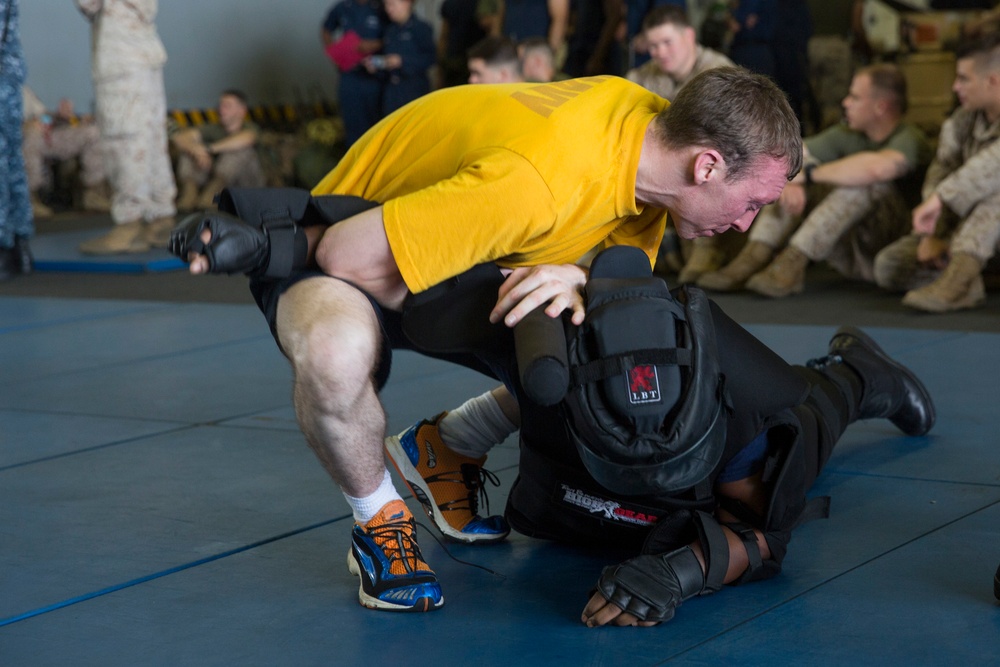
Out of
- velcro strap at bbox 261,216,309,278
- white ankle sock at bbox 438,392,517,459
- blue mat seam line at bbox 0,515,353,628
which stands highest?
A: velcro strap at bbox 261,216,309,278

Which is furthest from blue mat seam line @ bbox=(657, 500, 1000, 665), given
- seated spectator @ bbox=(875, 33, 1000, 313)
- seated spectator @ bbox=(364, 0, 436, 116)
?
seated spectator @ bbox=(364, 0, 436, 116)

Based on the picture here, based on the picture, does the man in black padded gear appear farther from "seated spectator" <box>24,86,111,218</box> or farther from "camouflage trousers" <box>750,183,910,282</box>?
"seated spectator" <box>24,86,111,218</box>

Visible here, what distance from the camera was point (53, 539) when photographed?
2.68m

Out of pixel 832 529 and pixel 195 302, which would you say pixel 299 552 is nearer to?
pixel 832 529

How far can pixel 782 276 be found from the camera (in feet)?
18.7

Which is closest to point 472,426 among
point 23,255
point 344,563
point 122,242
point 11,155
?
point 344,563

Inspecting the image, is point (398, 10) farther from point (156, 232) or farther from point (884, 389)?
point (884, 389)

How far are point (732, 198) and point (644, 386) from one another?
0.54 m

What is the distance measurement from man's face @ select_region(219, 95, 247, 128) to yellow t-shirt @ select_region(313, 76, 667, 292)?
31.3 feet

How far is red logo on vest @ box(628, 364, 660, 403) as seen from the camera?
202cm

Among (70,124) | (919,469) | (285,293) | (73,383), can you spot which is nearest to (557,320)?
(285,293)

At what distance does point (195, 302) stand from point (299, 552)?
404 centimetres

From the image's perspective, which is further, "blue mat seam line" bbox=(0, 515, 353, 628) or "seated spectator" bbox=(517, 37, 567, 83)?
"seated spectator" bbox=(517, 37, 567, 83)

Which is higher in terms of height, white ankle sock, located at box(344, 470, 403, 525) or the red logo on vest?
the red logo on vest
